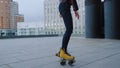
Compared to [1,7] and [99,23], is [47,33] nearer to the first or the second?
[1,7]

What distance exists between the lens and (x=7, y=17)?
62.1 ft

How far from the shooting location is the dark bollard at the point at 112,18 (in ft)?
29.1

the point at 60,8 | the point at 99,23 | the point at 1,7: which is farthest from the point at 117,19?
the point at 1,7

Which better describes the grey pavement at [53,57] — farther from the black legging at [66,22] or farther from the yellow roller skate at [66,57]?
the black legging at [66,22]

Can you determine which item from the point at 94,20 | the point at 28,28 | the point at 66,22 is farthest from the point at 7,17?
the point at 66,22

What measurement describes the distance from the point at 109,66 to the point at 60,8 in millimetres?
1041

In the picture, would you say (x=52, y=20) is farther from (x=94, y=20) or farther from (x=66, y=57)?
(x=66, y=57)

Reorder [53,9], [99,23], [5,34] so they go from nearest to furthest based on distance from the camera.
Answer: [99,23]
[5,34]
[53,9]

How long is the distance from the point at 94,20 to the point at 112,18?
173cm

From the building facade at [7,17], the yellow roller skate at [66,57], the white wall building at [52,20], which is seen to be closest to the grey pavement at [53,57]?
the yellow roller skate at [66,57]

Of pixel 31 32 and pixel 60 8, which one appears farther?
pixel 31 32

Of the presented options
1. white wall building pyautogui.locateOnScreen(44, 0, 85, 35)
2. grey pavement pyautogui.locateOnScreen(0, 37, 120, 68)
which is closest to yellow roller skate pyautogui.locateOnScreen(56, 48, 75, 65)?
grey pavement pyautogui.locateOnScreen(0, 37, 120, 68)

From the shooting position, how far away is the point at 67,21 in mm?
2592

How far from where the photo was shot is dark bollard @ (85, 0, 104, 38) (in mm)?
10648
